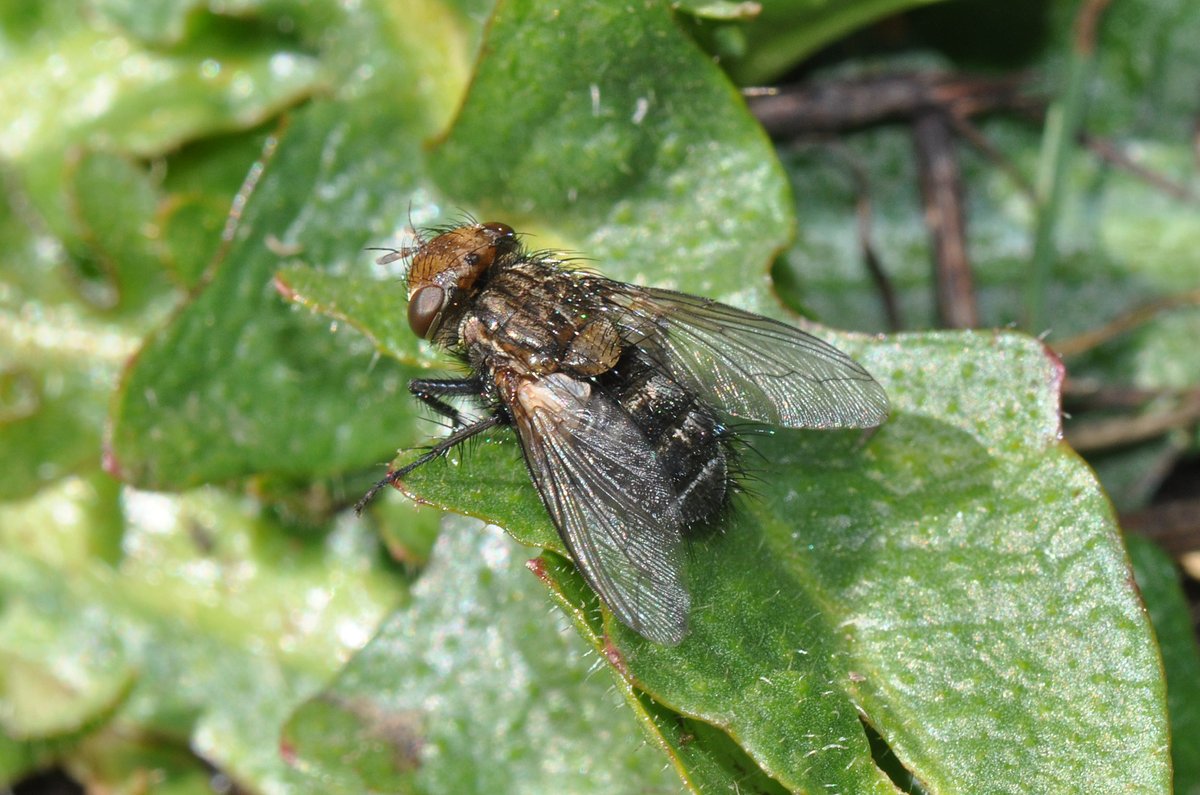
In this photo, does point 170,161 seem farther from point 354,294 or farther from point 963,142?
point 963,142

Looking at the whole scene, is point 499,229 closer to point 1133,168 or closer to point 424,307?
point 424,307

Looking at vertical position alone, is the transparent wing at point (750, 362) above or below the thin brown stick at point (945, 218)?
above

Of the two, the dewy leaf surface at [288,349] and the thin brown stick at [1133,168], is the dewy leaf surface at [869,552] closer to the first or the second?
the dewy leaf surface at [288,349]

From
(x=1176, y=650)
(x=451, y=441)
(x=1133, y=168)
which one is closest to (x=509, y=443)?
(x=451, y=441)

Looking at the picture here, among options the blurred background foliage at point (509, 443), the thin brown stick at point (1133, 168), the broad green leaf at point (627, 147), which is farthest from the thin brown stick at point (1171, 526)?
the broad green leaf at point (627, 147)

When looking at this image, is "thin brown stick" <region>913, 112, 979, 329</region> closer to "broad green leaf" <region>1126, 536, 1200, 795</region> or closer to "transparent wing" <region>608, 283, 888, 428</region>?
"broad green leaf" <region>1126, 536, 1200, 795</region>

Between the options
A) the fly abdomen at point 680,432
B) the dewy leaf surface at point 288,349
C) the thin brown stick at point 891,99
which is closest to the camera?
the fly abdomen at point 680,432

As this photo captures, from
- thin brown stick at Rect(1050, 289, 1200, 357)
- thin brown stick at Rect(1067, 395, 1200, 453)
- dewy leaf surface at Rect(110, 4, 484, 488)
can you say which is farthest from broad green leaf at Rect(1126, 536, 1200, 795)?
dewy leaf surface at Rect(110, 4, 484, 488)

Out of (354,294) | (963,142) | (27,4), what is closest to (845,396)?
(354,294)
